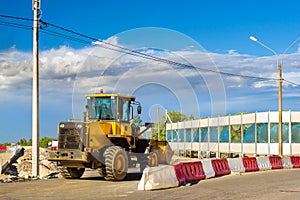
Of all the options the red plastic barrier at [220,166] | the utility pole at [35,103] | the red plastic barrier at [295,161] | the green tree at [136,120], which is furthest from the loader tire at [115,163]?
the red plastic barrier at [295,161]

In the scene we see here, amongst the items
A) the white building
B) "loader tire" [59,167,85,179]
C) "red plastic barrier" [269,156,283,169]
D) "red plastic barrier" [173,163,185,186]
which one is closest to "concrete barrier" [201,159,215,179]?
"red plastic barrier" [173,163,185,186]

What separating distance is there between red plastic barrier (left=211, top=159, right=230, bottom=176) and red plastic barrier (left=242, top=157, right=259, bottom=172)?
2235 mm

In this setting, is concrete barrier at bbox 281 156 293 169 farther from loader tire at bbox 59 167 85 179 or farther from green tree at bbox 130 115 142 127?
loader tire at bbox 59 167 85 179

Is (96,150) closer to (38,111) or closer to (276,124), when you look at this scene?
(38,111)

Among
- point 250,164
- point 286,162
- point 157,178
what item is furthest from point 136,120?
point 286,162

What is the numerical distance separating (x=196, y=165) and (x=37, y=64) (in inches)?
320

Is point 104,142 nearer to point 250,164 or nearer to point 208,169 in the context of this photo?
point 208,169

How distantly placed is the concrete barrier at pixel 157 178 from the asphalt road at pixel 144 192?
31cm

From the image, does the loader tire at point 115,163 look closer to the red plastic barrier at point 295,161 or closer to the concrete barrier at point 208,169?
the concrete barrier at point 208,169

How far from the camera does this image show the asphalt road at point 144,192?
1448 cm

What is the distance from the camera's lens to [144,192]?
1553cm

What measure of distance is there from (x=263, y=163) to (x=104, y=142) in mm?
11002

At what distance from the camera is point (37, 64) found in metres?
21.8

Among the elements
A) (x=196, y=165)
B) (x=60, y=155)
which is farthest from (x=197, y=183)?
(x=60, y=155)
